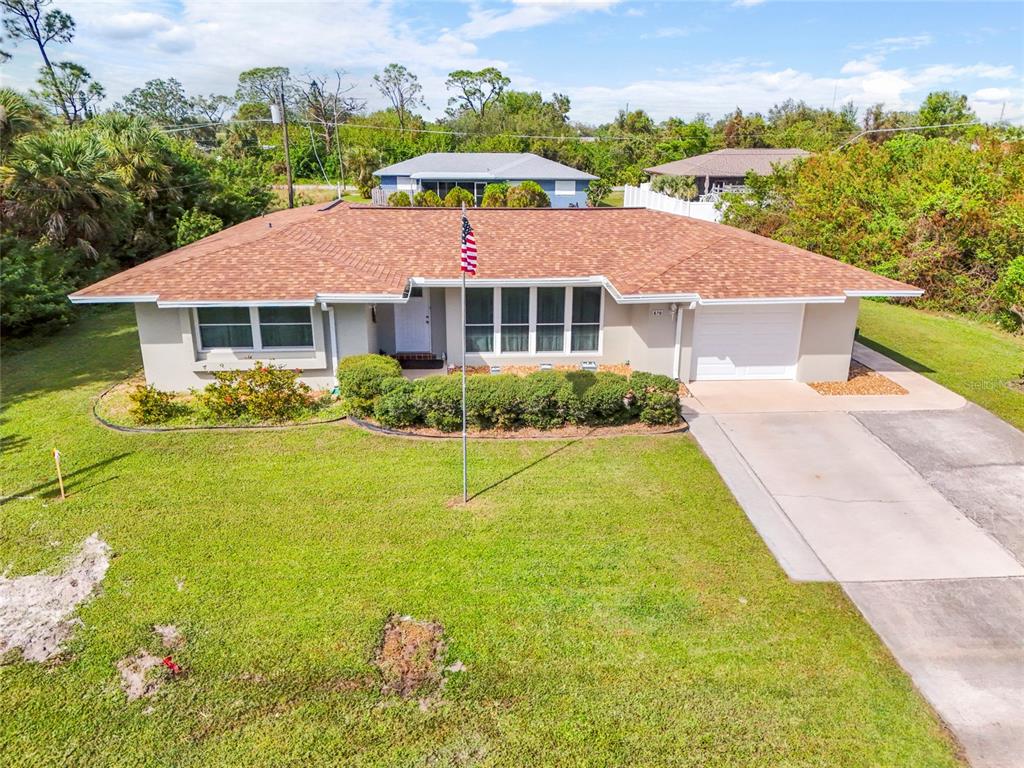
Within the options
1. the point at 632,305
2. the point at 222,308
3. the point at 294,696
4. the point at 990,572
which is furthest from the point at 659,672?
the point at 222,308

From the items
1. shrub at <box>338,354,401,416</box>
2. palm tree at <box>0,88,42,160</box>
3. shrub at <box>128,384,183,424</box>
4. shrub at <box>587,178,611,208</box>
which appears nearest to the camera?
shrub at <box>338,354,401,416</box>

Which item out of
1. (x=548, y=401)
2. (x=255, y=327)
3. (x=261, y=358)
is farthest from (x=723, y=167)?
(x=261, y=358)

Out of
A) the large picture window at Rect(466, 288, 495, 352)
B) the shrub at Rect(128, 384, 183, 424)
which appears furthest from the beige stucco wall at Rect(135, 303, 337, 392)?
the large picture window at Rect(466, 288, 495, 352)

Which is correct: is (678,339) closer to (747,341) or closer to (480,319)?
(747,341)

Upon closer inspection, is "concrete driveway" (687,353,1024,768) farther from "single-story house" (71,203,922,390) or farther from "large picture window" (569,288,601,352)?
"large picture window" (569,288,601,352)

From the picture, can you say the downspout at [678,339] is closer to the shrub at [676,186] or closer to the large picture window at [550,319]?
the large picture window at [550,319]

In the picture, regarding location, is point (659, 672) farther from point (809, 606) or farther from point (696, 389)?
point (696, 389)
